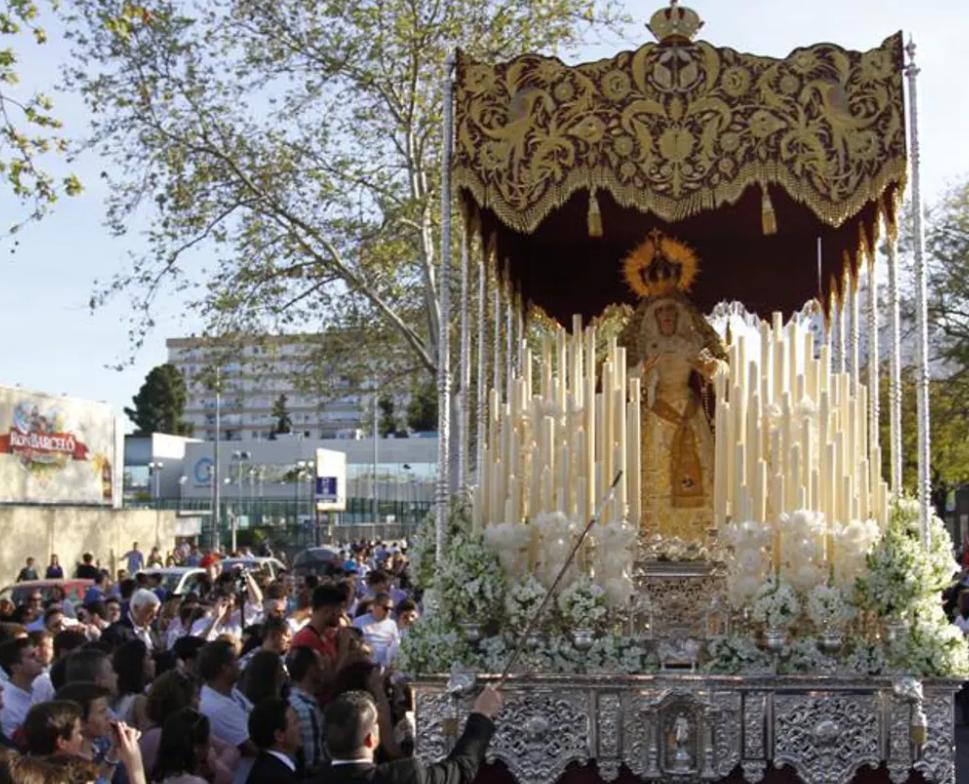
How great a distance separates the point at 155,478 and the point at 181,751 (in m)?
54.2

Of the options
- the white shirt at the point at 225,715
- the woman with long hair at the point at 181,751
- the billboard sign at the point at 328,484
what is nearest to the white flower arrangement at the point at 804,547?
the white shirt at the point at 225,715

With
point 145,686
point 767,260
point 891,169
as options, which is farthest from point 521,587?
point 767,260

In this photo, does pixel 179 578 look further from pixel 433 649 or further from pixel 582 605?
pixel 582 605

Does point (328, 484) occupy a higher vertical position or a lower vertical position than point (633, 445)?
higher

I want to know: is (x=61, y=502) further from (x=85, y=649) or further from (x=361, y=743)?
(x=361, y=743)

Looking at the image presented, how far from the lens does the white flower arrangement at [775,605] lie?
8.92 m

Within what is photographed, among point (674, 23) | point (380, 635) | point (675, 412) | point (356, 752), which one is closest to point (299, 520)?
point (380, 635)

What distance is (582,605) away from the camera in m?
9.02

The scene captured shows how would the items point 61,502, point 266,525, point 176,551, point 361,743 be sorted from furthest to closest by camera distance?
point 266,525
point 61,502
point 176,551
point 361,743

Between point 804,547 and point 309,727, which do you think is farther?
point 804,547

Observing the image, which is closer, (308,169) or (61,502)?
(308,169)

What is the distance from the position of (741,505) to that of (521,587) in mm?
1424

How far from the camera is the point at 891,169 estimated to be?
30.6 feet

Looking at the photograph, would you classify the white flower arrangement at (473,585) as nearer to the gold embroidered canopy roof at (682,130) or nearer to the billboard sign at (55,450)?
the gold embroidered canopy roof at (682,130)
